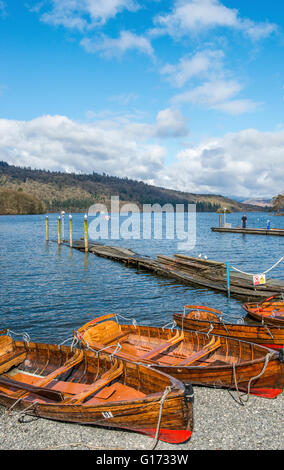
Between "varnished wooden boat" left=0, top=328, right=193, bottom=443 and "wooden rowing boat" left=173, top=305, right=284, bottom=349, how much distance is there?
4183mm

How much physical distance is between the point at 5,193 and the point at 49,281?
181 meters

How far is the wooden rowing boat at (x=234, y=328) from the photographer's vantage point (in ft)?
40.6

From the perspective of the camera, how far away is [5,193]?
628 ft

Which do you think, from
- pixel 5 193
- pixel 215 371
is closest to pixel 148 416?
pixel 215 371

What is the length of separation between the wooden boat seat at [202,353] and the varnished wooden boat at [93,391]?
6.54ft

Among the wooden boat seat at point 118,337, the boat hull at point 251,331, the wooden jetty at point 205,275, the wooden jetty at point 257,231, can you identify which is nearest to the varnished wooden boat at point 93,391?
the wooden boat seat at point 118,337

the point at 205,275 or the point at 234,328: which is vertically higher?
the point at 234,328

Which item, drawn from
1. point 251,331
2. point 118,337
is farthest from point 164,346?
point 251,331

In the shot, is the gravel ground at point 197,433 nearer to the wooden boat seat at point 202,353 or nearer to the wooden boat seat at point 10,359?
the wooden boat seat at point 202,353

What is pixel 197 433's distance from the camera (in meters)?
7.52

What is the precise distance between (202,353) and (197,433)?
317 cm

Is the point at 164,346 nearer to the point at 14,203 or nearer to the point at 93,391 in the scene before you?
the point at 93,391
